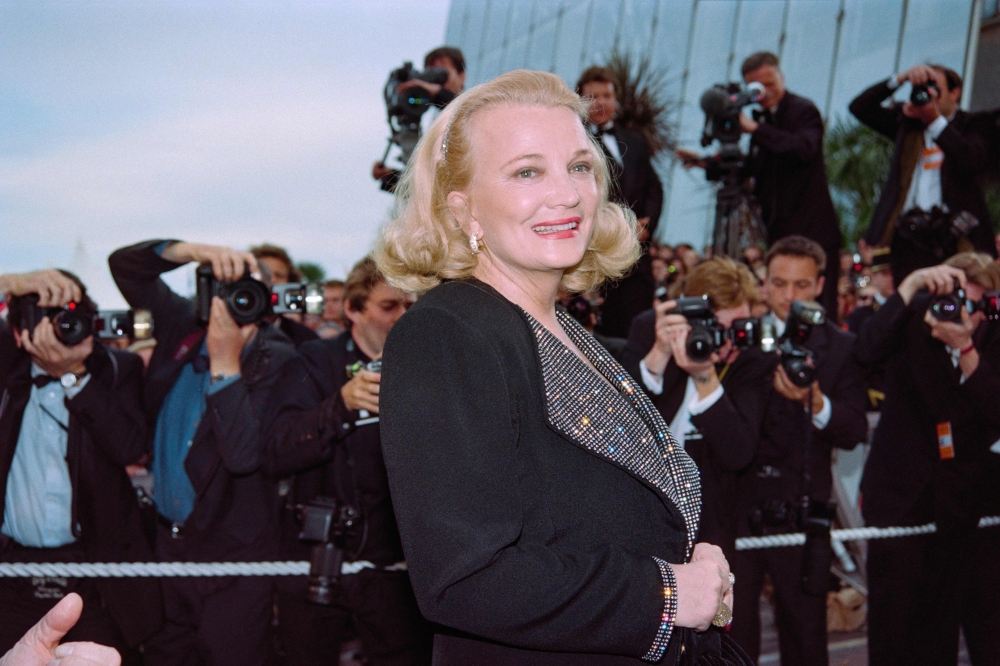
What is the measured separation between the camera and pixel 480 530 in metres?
1.13

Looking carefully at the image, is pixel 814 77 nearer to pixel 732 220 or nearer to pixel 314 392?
pixel 732 220

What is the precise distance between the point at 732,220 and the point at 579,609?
12.7 ft

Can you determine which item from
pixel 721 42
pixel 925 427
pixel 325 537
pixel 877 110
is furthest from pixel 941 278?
pixel 721 42

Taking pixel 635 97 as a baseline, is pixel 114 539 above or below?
below

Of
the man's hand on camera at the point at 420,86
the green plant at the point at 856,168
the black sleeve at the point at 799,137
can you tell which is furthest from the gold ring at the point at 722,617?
the green plant at the point at 856,168

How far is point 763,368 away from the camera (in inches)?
143

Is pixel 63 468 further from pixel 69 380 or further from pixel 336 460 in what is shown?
pixel 336 460

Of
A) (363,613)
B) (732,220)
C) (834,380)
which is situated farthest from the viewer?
(732,220)

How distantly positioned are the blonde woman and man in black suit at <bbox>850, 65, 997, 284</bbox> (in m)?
3.48

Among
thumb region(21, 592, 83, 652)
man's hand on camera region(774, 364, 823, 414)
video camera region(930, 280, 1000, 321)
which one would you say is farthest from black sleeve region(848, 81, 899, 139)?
thumb region(21, 592, 83, 652)

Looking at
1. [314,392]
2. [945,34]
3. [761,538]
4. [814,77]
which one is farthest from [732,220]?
[814,77]

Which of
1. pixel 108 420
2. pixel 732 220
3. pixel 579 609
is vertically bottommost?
pixel 108 420

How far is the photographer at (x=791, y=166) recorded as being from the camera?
4.81 meters

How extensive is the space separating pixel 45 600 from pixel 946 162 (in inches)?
170
